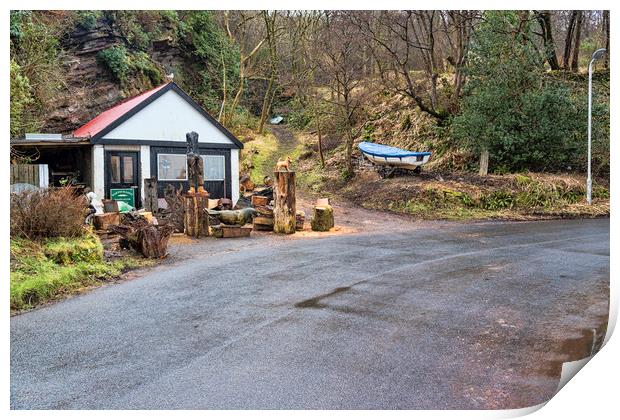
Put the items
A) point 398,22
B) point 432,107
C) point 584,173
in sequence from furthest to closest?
point 432,107, point 398,22, point 584,173

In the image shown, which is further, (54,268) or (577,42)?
(577,42)

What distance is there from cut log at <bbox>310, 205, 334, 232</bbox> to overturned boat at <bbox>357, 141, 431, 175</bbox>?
0.72 meters

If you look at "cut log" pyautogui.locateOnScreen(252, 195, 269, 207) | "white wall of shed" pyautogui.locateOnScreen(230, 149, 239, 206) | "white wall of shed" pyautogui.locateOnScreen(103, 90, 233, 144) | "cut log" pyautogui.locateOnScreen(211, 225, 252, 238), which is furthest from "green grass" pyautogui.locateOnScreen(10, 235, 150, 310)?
"white wall of shed" pyautogui.locateOnScreen(230, 149, 239, 206)

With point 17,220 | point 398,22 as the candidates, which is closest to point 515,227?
point 398,22

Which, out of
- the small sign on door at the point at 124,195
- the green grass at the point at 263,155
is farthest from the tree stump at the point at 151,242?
the small sign on door at the point at 124,195

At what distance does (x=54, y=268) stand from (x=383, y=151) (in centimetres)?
366

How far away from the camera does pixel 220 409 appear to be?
2.08m

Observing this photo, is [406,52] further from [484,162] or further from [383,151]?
[484,162]

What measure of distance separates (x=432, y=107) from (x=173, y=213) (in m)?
4.30

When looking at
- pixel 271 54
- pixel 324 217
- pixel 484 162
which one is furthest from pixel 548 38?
pixel 324 217

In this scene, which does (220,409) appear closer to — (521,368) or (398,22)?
(521,368)

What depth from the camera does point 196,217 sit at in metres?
5.89

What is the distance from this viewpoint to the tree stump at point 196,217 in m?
5.88

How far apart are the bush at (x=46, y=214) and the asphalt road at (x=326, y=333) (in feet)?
2.47
